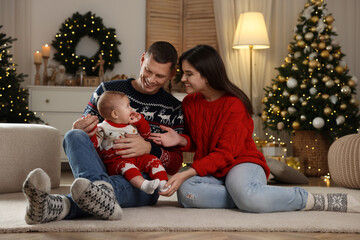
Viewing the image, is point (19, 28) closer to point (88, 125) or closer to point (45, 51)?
point (45, 51)

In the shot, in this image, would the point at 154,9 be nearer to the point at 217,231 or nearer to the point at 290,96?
the point at 290,96

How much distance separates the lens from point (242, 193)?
7.33 feet

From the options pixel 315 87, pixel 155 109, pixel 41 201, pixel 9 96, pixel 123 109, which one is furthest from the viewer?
pixel 315 87

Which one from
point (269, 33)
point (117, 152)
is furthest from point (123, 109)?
point (269, 33)

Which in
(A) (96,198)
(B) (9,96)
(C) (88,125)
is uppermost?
(B) (9,96)

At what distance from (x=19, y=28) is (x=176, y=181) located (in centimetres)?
377

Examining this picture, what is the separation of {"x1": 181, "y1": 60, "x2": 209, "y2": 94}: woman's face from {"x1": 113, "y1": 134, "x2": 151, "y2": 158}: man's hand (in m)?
0.35

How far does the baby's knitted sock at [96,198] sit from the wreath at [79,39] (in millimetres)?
3557

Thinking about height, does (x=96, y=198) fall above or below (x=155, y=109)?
below

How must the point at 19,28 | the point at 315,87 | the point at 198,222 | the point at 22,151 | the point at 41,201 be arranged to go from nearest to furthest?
the point at 41,201 → the point at 198,222 → the point at 22,151 → the point at 315,87 → the point at 19,28

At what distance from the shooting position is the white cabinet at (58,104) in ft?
16.1

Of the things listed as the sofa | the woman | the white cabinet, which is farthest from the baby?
the white cabinet

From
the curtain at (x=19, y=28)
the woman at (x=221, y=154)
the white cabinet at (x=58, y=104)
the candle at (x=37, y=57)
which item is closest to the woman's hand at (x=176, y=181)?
the woman at (x=221, y=154)

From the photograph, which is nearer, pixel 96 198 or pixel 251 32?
pixel 96 198
